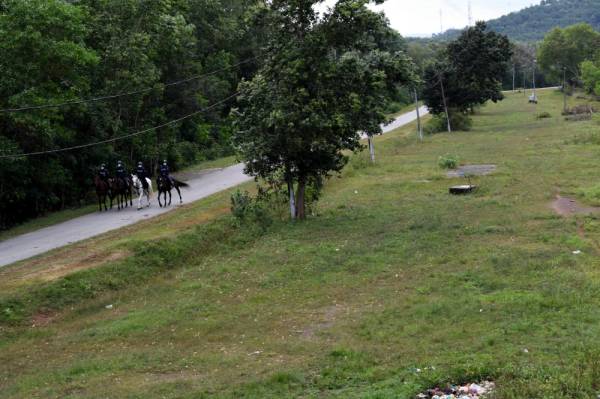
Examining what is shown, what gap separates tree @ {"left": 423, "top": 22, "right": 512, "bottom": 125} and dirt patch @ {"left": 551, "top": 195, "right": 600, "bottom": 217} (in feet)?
136

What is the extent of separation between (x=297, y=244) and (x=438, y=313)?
904 centimetres

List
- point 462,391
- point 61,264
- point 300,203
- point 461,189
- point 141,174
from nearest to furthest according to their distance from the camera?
point 462,391 → point 61,264 → point 300,203 → point 141,174 → point 461,189

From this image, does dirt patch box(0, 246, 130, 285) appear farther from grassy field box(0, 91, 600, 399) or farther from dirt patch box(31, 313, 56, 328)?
dirt patch box(31, 313, 56, 328)

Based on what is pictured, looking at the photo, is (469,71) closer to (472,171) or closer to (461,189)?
(472,171)

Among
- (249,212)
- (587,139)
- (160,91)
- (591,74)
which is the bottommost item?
(587,139)

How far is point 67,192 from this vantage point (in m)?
35.2

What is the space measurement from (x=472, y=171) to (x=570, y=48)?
3289 inches

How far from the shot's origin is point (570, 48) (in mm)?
111062

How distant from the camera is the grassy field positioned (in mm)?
12062

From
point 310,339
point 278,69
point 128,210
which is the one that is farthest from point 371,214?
point 310,339

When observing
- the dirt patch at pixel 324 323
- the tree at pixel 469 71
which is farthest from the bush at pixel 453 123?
the dirt patch at pixel 324 323

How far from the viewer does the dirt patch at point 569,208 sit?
2528 centimetres

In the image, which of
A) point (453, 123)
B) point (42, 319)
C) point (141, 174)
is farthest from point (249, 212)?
point (453, 123)

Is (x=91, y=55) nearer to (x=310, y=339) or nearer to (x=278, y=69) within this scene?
(x=278, y=69)
